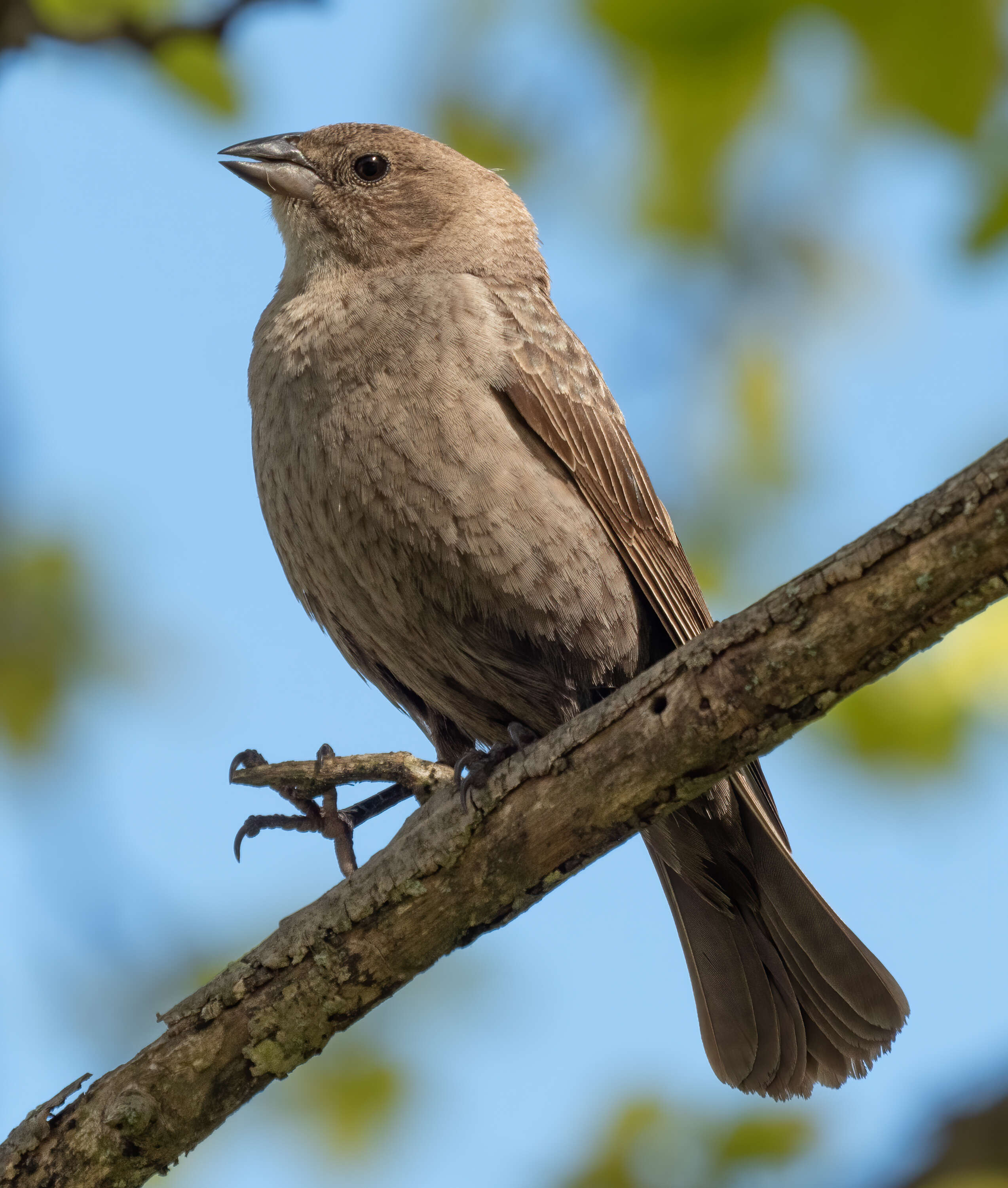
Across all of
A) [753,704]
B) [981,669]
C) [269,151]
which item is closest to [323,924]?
[753,704]

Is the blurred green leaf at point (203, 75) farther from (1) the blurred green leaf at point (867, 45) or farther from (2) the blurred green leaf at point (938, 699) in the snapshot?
(2) the blurred green leaf at point (938, 699)

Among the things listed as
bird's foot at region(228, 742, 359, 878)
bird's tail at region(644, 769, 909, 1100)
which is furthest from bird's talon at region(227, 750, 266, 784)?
bird's tail at region(644, 769, 909, 1100)

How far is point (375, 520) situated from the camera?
4.20 metres

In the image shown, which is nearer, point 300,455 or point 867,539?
point 867,539

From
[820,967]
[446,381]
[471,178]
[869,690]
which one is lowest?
[820,967]

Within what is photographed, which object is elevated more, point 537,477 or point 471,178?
point 471,178

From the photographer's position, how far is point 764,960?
470 centimetres

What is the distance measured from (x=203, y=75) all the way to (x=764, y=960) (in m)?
3.23

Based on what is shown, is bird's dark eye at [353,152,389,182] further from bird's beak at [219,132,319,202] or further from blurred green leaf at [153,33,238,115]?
blurred green leaf at [153,33,238,115]

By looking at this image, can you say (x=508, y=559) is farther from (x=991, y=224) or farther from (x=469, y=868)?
(x=991, y=224)

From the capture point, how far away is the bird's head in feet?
16.8

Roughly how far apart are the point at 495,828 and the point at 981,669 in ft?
4.63

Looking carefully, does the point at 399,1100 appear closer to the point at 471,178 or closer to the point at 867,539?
the point at 867,539

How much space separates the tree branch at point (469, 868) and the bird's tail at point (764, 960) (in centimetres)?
119
